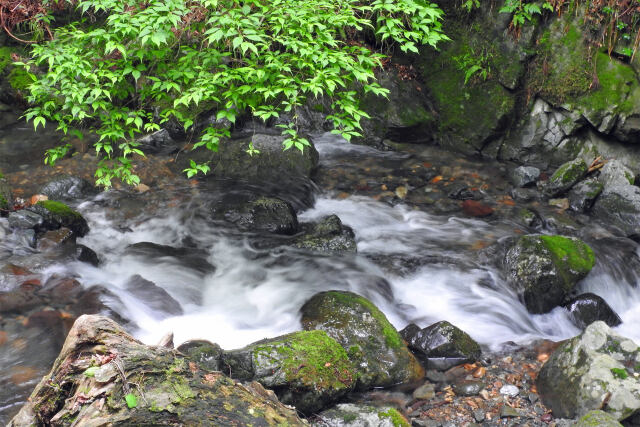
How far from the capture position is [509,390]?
4371 mm

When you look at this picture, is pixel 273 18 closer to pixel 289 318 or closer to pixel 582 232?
pixel 289 318

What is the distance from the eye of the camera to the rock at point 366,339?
174 inches

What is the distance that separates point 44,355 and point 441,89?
8.37 metres

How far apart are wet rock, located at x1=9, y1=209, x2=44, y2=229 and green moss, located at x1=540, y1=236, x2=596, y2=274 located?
6306 mm

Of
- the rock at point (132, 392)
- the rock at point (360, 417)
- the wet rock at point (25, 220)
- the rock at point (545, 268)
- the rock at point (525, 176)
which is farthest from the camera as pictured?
the rock at point (525, 176)

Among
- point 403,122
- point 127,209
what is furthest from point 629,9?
point 127,209

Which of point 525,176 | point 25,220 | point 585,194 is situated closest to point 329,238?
point 525,176

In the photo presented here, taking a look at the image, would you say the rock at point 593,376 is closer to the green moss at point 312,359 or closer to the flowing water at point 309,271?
the flowing water at point 309,271

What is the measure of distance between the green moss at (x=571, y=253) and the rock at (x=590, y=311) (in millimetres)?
381

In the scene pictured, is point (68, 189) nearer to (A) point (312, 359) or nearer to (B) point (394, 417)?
(A) point (312, 359)

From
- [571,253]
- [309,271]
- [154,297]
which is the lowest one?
[154,297]

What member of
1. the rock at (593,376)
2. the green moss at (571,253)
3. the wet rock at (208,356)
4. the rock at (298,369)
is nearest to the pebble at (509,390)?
the rock at (593,376)

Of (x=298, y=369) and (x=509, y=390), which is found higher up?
(x=509, y=390)

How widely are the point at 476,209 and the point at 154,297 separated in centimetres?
498
